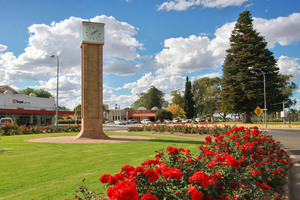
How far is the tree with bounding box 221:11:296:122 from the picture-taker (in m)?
41.1

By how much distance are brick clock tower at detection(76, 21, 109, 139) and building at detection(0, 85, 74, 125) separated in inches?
1107

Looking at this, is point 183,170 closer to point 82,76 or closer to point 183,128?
point 82,76

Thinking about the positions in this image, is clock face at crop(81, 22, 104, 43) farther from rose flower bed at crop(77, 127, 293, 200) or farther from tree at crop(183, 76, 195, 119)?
tree at crop(183, 76, 195, 119)

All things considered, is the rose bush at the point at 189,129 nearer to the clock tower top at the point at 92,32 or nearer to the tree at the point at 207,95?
the clock tower top at the point at 92,32

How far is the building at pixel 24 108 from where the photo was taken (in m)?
42.0

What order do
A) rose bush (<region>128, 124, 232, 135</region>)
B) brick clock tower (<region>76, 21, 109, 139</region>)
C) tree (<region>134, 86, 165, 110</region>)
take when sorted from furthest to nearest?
tree (<region>134, 86, 165, 110</region>) → rose bush (<region>128, 124, 232, 135</region>) → brick clock tower (<region>76, 21, 109, 139</region>)

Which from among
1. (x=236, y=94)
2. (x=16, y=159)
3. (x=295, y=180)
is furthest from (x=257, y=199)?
(x=236, y=94)

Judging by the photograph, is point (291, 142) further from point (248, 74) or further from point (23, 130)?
point (248, 74)

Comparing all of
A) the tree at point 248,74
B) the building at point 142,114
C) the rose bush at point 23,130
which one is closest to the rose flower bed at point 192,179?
the rose bush at point 23,130

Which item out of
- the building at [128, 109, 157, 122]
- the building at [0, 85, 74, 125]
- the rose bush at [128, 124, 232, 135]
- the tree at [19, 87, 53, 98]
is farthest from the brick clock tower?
the tree at [19, 87, 53, 98]

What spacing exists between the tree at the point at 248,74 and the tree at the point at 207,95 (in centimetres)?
2324

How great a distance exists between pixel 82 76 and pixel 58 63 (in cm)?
1130

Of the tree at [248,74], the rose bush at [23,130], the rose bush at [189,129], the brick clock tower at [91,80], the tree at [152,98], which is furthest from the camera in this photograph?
the tree at [152,98]

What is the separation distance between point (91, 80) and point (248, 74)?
3475cm
